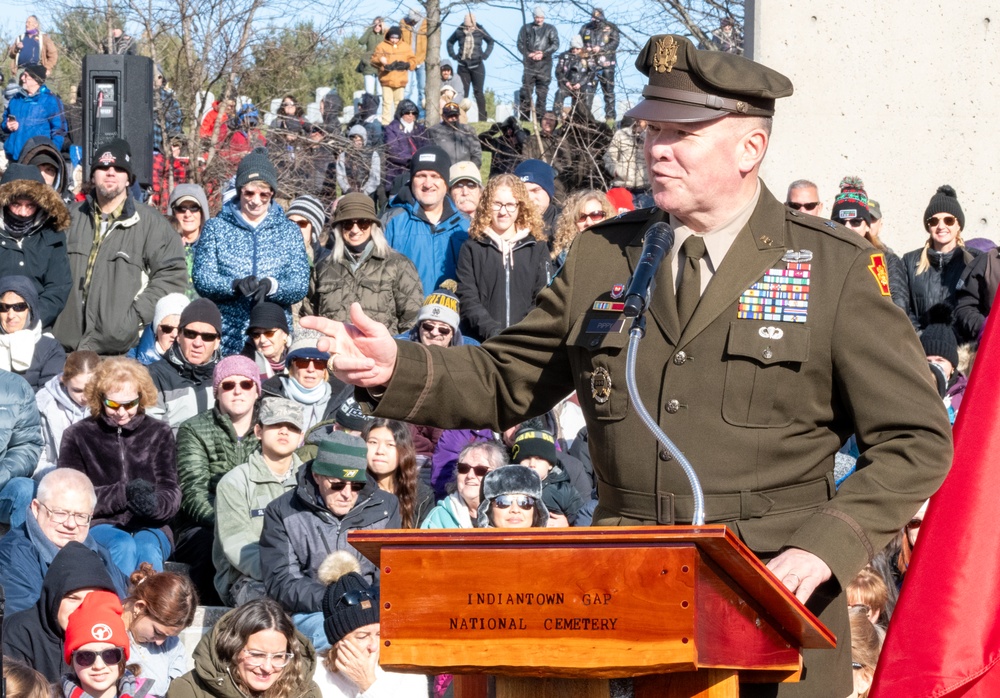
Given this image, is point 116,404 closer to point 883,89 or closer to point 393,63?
point 883,89

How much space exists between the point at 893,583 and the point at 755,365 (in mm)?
4269

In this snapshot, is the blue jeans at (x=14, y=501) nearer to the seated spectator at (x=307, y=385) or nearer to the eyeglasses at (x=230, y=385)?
the eyeglasses at (x=230, y=385)

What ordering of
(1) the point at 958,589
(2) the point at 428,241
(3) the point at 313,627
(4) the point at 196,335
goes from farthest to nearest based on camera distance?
1. (2) the point at 428,241
2. (4) the point at 196,335
3. (3) the point at 313,627
4. (1) the point at 958,589

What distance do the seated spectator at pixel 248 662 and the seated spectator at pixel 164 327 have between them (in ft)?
10.2

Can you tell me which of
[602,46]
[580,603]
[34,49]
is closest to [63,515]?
[580,603]

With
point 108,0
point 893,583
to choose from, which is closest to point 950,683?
point 893,583

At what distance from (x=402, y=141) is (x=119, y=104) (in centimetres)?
336

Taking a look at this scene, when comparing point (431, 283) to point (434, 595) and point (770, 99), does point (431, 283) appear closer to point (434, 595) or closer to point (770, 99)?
point (770, 99)

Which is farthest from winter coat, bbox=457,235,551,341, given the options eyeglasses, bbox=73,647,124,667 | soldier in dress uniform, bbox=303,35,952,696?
soldier in dress uniform, bbox=303,35,952,696

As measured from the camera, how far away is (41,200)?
30.7 feet

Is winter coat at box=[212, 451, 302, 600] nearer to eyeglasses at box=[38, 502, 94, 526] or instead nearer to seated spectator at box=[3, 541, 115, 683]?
eyeglasses at box=[38, 502, 94, 526]

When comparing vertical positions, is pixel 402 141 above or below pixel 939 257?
above

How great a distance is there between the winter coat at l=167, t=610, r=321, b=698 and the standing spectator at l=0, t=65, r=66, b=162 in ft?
33.1

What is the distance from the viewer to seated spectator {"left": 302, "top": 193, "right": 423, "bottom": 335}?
30.1 ft
